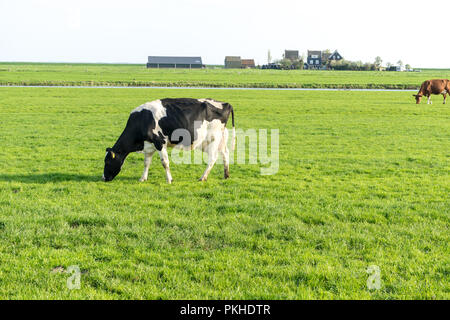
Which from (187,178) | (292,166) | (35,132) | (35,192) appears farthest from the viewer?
(35,132)

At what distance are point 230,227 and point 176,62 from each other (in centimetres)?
15210

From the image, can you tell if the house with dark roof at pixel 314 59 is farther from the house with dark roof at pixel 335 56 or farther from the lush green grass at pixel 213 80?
the lush green grass at pixel 213 80

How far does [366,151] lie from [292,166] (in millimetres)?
4203

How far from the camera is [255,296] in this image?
5.05 metres

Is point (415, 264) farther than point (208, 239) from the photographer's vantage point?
No

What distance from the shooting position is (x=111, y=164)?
34.8ft

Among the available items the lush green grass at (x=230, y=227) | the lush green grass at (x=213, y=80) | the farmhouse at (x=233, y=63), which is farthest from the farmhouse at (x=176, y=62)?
the lush green grass at (x=230, y=227)

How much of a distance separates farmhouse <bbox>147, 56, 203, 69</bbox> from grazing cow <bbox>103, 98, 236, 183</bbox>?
5738 inches

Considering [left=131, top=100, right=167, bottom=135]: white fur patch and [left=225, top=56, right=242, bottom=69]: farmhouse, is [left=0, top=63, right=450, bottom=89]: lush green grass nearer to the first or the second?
[left=131, top=100, right=167, bottom=135]: white fur patch

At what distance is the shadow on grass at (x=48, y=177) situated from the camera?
10672 mm

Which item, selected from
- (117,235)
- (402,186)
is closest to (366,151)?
(402,186)

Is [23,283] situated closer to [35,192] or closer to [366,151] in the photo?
[35,192]

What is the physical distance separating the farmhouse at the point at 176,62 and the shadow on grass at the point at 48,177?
145476 mm
